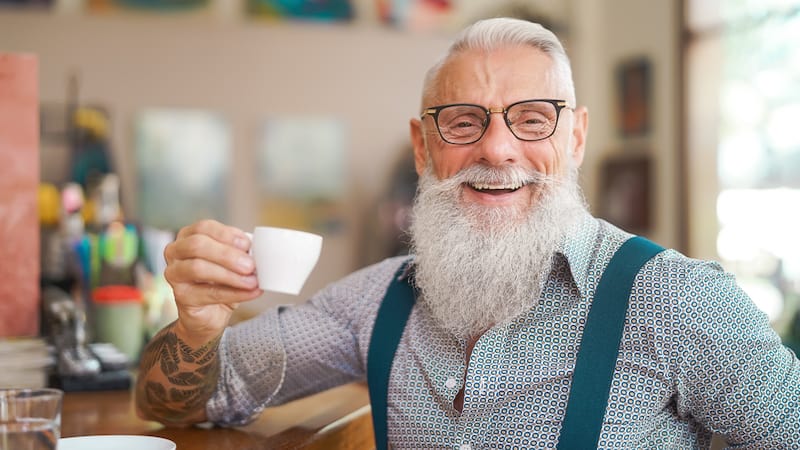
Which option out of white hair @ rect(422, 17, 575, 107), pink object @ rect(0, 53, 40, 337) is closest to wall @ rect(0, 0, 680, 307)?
pink object @ rect(0, 53, 40, 337)

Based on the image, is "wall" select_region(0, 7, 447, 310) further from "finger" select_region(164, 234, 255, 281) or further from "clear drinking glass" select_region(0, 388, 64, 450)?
"clear drinking glass" select_region(0, 388, 64, 450)

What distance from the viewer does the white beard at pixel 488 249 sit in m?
1.52

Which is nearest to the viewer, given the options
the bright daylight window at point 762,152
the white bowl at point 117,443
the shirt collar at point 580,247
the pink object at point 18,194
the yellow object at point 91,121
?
the white bowl at point 117,443

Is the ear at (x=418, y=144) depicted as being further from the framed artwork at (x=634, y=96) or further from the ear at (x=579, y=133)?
the framed artwork at (x=634, y=96)

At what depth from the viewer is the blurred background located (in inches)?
198

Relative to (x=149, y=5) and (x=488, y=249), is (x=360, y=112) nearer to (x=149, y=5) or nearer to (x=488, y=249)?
(x=149, y=5)

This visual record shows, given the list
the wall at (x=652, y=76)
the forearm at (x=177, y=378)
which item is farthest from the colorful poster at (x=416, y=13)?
the forearm at (x=177, y=378)

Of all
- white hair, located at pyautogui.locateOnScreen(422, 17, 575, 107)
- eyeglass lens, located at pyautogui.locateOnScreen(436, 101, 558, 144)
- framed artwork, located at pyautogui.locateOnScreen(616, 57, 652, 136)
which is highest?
framed artwork, located at pyautogui.locateOnScreen(616, 57, 652, 136)

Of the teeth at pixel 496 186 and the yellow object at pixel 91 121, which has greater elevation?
the yellow object at pixel 91 121

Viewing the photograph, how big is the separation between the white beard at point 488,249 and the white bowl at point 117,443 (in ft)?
1.82

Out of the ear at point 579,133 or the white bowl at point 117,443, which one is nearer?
the white bowl at point 117,443

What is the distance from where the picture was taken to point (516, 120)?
154 centimetres

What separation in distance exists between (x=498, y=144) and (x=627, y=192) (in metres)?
4.78

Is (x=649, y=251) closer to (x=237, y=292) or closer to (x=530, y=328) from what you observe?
(x=530, y=328)
